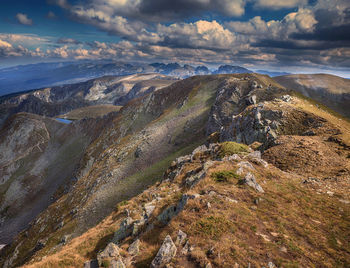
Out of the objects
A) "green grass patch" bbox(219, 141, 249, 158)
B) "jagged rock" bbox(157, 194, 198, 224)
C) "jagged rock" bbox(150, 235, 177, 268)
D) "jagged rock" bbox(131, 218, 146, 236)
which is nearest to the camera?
"jagged rock" bbox(150, 235, 177, 268)

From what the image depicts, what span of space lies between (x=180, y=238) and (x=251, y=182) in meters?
8.76

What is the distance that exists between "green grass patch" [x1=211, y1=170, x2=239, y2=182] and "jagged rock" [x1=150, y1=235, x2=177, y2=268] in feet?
27.4

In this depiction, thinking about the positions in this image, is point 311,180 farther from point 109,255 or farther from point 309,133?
point 109,255

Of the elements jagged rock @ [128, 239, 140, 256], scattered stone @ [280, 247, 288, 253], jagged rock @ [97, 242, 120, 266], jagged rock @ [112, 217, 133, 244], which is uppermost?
scattered stone @ [280, 247, 288, 253]

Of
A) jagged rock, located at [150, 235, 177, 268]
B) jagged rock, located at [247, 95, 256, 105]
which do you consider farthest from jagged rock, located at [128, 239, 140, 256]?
jagged rock, located at [247, 95, 256, 105]

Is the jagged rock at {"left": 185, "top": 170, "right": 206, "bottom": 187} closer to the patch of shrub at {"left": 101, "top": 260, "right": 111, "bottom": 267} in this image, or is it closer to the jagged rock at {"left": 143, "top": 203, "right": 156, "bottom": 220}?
the jagged rock at {"left": 143, "top": 203, "right": 156, "bottom": 220}

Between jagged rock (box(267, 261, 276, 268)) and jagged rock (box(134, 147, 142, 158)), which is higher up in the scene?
jagged rock (box(267, 261, 276, 268))

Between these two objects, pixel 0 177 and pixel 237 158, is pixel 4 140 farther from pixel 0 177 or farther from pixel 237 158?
pixel 237 158

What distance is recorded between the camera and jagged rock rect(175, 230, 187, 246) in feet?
37.4

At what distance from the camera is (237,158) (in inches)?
897

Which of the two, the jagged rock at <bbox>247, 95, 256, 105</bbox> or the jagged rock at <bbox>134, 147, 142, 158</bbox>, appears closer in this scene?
the jagged rock at <bbox>247, 95, 256, 105</bbox>

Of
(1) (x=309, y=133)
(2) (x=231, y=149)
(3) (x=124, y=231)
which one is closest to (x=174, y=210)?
(3) (x=124, y=231)

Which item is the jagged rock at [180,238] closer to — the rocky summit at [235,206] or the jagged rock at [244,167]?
the rocky summit at [235,206]

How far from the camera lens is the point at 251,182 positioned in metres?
16.8
